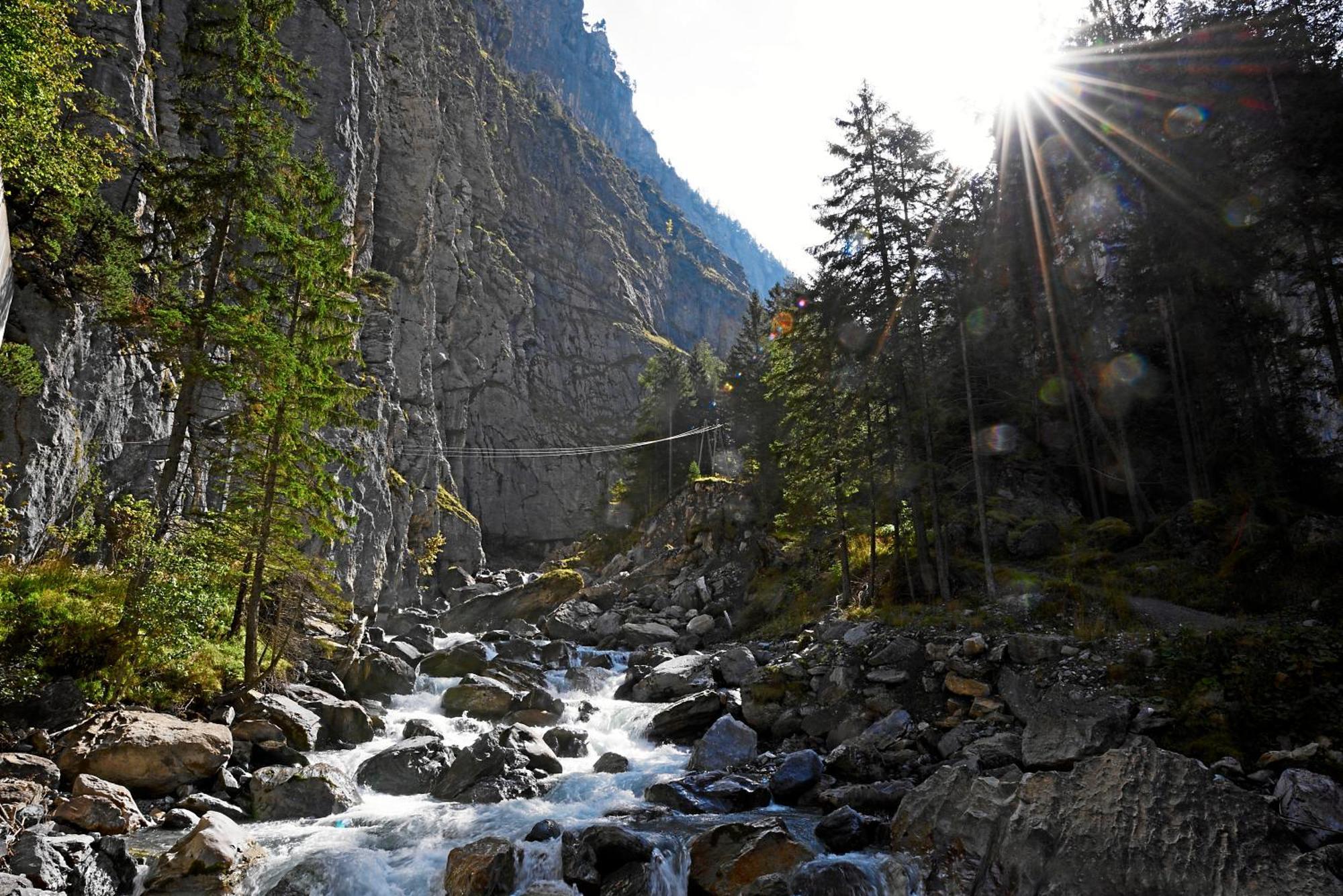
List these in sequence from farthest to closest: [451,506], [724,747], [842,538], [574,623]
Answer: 1. [451,506]
2. [574,623]
3. [842,538]
4. [724,747]

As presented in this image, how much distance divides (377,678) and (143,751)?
29.2 feet

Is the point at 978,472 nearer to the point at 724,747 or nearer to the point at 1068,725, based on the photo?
the point at 1068,725

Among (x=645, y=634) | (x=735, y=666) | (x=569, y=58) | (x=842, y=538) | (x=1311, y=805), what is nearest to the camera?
(x=1311, y=805)

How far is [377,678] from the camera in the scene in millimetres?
18750

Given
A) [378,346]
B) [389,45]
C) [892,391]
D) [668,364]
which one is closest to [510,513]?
[668,364]

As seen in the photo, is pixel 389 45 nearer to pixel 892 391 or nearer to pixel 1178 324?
pixel 892 391

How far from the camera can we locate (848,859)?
8.51 metres

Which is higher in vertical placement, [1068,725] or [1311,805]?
[1068,725]

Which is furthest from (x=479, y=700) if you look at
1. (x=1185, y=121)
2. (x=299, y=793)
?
(x=1185, y=121)

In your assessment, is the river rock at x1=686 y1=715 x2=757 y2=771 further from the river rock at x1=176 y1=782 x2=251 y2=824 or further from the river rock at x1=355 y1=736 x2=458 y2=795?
the river rock at x1=176 y1=782 x2=251 y2=824

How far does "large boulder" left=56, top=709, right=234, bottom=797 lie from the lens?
9617 mm

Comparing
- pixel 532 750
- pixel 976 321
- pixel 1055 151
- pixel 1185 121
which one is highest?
pixel 1055 151

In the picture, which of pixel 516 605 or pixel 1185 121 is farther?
pixel 516 605

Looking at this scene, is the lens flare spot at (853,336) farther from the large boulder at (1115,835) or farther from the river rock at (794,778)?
the large boulder at (1115,835)
